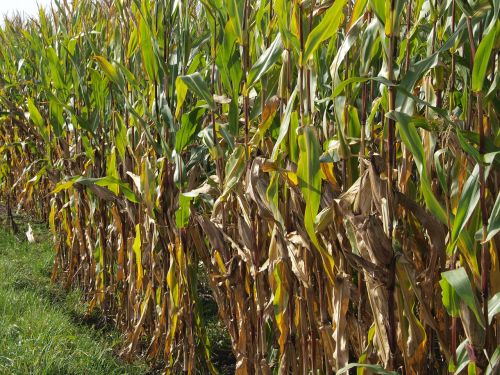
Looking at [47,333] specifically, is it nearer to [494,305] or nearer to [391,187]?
[391,187]

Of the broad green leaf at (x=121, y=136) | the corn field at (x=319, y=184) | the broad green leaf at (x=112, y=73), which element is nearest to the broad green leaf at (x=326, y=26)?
the corn field at (x=319, y=184)

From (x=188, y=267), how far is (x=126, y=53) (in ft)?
3.17

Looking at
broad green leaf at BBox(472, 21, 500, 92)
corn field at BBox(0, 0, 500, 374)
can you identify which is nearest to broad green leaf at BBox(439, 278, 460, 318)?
corn field at BBox(0, 0, 500, 374)

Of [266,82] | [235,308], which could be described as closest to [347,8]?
[266,82]

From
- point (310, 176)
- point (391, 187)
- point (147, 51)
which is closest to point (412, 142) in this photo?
point (391, 187)

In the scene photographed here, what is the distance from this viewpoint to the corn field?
1.39 m

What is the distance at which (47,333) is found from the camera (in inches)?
115

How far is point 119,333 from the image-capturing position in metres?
3.18

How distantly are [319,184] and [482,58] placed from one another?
483 millimetres

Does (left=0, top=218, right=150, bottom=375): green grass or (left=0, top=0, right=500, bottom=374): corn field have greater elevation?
(left=0, top=0, right=500, bottom=374): corn field

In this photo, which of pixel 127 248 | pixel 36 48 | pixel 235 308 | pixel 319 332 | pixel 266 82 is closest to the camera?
pixel 319 332

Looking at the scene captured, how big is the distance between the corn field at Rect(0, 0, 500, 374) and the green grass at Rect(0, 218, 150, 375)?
6.2 inches

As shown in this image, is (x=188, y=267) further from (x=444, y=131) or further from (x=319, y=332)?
(x=444, y=131)

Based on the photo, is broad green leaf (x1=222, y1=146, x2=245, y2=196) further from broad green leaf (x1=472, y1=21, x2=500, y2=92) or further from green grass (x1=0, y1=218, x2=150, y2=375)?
green grass (x1=0, y1=218, x2=150, y2=375)
